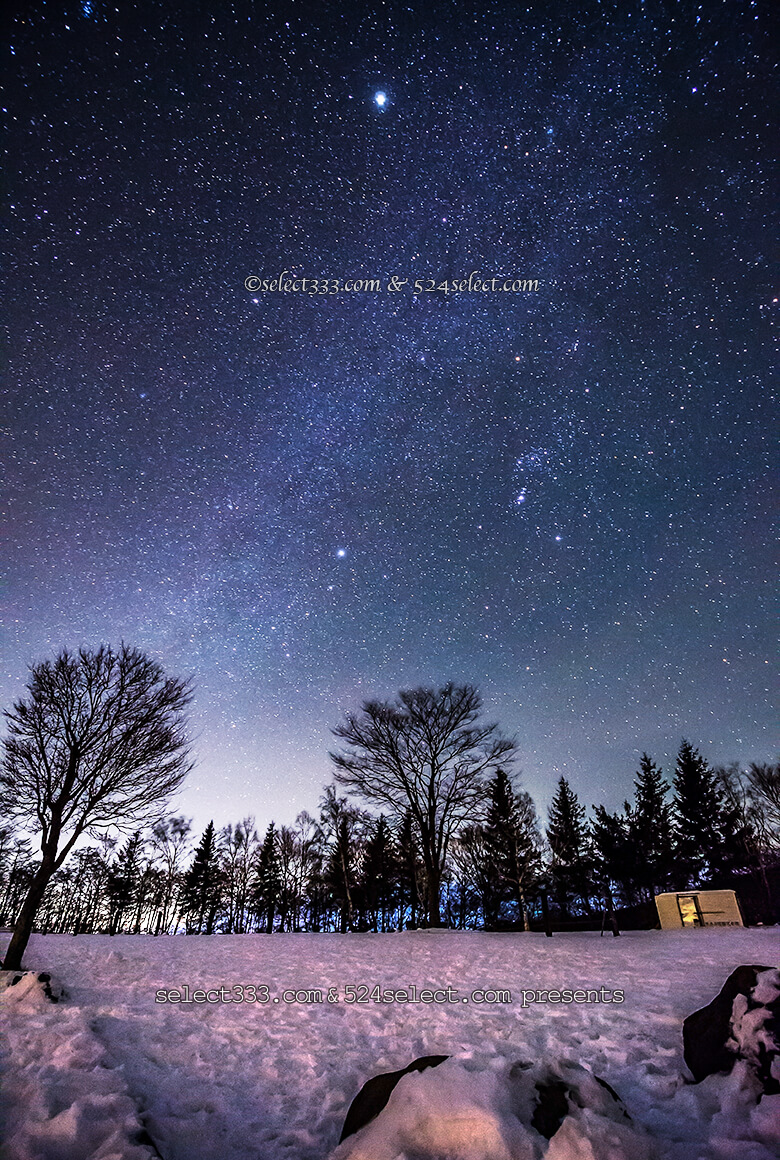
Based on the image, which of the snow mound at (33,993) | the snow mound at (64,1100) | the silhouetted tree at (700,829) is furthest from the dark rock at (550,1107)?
the silhouetted tree at (700,829)

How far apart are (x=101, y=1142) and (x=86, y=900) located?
6763 centimetres

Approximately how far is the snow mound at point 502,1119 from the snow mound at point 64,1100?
1.53 meters

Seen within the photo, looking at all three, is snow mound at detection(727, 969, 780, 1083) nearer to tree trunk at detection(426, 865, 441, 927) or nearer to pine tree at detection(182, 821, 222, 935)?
tree trunk at detection(426, 865, 441, 927)

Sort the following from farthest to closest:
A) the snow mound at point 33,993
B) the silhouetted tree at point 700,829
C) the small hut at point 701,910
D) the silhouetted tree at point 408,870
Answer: the silhouetted tree at point 700,829, the silhouetted tree at point 408,870, the small hut at point 701,910, the snow mound at point 33,993

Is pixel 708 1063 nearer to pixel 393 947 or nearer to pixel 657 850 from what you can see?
pixel 393 947

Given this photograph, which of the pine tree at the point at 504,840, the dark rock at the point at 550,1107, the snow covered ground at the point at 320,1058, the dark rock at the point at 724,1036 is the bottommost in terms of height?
the snow covered ground at the point at 320,1058

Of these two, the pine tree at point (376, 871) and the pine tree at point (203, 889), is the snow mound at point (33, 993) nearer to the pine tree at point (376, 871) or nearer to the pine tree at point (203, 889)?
the pine tree at point (376, 871)

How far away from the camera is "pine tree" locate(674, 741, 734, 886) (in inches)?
1580

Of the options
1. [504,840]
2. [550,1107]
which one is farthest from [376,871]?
[550,1107]

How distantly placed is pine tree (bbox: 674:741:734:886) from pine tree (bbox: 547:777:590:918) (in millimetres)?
7884

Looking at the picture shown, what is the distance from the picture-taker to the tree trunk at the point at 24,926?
9578 mm

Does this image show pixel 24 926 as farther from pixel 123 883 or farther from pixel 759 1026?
pixel 123 883

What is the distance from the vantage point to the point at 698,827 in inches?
1633

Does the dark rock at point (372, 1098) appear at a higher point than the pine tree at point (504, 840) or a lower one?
lower
